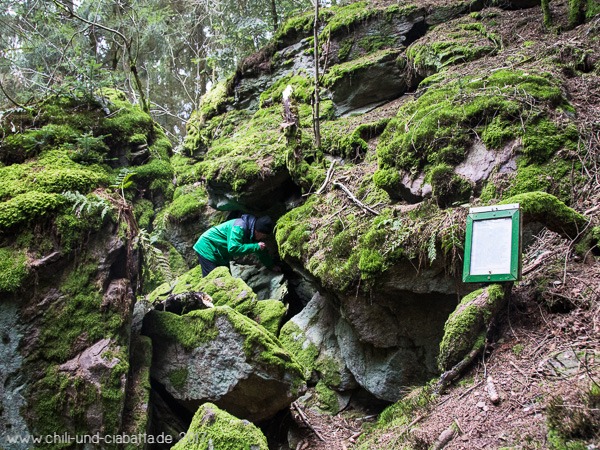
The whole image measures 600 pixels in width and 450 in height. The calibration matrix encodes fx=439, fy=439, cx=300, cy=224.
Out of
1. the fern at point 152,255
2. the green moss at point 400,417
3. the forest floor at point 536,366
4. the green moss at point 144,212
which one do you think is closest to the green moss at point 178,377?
the fern at point 152,255

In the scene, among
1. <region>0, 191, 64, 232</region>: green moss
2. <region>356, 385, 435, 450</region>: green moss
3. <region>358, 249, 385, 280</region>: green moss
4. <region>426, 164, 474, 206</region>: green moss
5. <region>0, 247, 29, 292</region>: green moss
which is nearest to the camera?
<region>356, 385, 435, 450</region>: green moss

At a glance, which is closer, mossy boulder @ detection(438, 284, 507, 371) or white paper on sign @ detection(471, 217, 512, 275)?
white paper on sign @ detection(471, 217, 512, 275)

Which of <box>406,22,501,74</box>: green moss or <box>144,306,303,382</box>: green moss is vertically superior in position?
<box>406,22,501,74</box>: green moss

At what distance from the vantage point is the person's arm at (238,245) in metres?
7.53

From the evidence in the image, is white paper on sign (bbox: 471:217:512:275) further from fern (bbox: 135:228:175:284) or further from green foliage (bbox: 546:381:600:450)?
fern (bbox: 135:228:175:284)

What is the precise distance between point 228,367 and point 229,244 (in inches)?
114

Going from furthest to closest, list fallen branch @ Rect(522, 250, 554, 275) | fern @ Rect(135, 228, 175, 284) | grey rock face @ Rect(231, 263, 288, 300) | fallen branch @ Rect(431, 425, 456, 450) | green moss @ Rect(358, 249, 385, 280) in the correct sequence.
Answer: grey rock face @ Rect(231, 263, 288, 300) → fern @ Rect(135, 228, 175, 284) → green moss @ Rect(358, 249, 385, 280) → fallen branch @ Rect(522, 250, 554, 275) → fallen branch @ Rect(431, 425, 456, 450)

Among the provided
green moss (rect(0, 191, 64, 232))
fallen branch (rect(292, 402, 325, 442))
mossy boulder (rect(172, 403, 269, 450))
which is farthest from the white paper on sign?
green moss (rect(0, 191, 64, 232))

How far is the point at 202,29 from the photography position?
1673 cm

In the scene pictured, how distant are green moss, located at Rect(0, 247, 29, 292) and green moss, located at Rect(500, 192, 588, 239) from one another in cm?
477

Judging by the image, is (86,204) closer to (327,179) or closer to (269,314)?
(269,314)

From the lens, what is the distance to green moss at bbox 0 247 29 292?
4496 mm

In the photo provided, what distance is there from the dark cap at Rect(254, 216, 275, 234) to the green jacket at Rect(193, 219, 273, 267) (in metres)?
0.13

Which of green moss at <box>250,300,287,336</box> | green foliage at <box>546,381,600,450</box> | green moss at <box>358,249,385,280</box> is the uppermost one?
green moss at <box>358,249,385,280</box>
